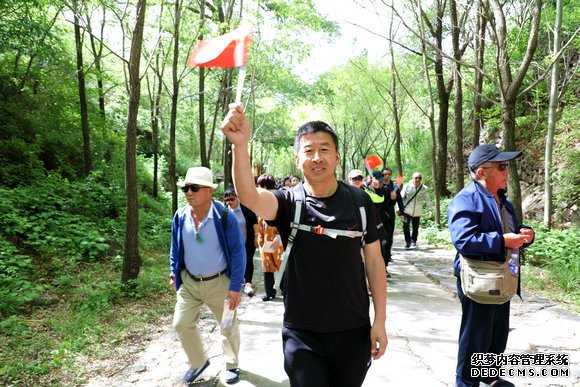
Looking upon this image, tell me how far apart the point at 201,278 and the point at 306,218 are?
1.86 m

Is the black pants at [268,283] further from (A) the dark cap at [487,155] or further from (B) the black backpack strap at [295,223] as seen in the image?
(B) the black backpack strap at [295,223]

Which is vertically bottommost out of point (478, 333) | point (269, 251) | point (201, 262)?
point (478, 333)

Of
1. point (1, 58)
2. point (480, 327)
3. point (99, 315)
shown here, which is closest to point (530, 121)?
point (480, 327)

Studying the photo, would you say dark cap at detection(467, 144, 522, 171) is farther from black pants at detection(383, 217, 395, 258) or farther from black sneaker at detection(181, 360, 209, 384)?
black pants at detection(383, 217, 395, 258)

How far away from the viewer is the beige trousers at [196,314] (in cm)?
332

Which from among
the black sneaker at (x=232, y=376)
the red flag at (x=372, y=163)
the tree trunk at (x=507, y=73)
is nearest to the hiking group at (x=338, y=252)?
the black sneaker at (x=232, y=376)

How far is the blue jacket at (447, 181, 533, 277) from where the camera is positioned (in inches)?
99.8

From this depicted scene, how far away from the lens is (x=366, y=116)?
29.5 meters

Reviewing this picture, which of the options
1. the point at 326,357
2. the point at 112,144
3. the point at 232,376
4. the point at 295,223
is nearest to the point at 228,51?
the point at 295,223

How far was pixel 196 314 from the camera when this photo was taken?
3406 millimetres

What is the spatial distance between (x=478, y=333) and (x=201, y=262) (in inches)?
90.3

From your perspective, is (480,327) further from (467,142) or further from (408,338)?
(467,142)

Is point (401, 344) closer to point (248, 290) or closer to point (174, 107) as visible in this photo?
point (248, 290)

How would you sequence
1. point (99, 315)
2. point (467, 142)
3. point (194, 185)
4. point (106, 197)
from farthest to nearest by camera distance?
point (467, 142) → point (106, 197) → point (99, 315) → point (194, 185)
